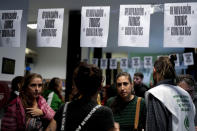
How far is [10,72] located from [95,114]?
2760mm

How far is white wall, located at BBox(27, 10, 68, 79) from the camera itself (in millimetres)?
10055

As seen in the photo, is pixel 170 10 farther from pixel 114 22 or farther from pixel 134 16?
pixel 114 22

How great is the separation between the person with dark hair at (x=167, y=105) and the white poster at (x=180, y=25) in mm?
550

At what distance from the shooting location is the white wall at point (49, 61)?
10055mm

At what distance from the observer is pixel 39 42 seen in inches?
109

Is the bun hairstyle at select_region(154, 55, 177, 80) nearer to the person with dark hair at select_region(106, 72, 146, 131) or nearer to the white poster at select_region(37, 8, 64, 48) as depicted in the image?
the person with dark hair at select_region(106, 72, 146, 131)

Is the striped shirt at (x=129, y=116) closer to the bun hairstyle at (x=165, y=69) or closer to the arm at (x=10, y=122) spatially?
the bun hairstyle at (x=165, y=69)

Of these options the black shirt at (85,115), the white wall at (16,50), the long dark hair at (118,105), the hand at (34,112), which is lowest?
the hand at (34,112)

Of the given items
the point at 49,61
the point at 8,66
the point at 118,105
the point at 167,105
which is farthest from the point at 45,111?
the point at 49,61

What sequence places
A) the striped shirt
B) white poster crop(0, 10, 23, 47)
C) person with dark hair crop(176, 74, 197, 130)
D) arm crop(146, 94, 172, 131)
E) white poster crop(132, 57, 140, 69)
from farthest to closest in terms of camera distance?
white poster crop(132, 57, 140, 69) → white poster crop(0, 10, 23, 47) → person with dark hair crop(176, 74, 197, 130) → the striped shirt → arm crop(146, 94, 172, 131)

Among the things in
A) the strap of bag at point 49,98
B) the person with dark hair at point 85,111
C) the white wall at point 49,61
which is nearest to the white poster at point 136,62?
the white wall at point 49,61

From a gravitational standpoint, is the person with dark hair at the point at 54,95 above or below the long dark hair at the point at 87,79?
below

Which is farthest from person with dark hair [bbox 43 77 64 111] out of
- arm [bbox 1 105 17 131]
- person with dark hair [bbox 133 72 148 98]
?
arm [bbox 1 105 17 131]

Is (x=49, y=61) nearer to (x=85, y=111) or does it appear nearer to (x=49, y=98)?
(x=49, y=98)
